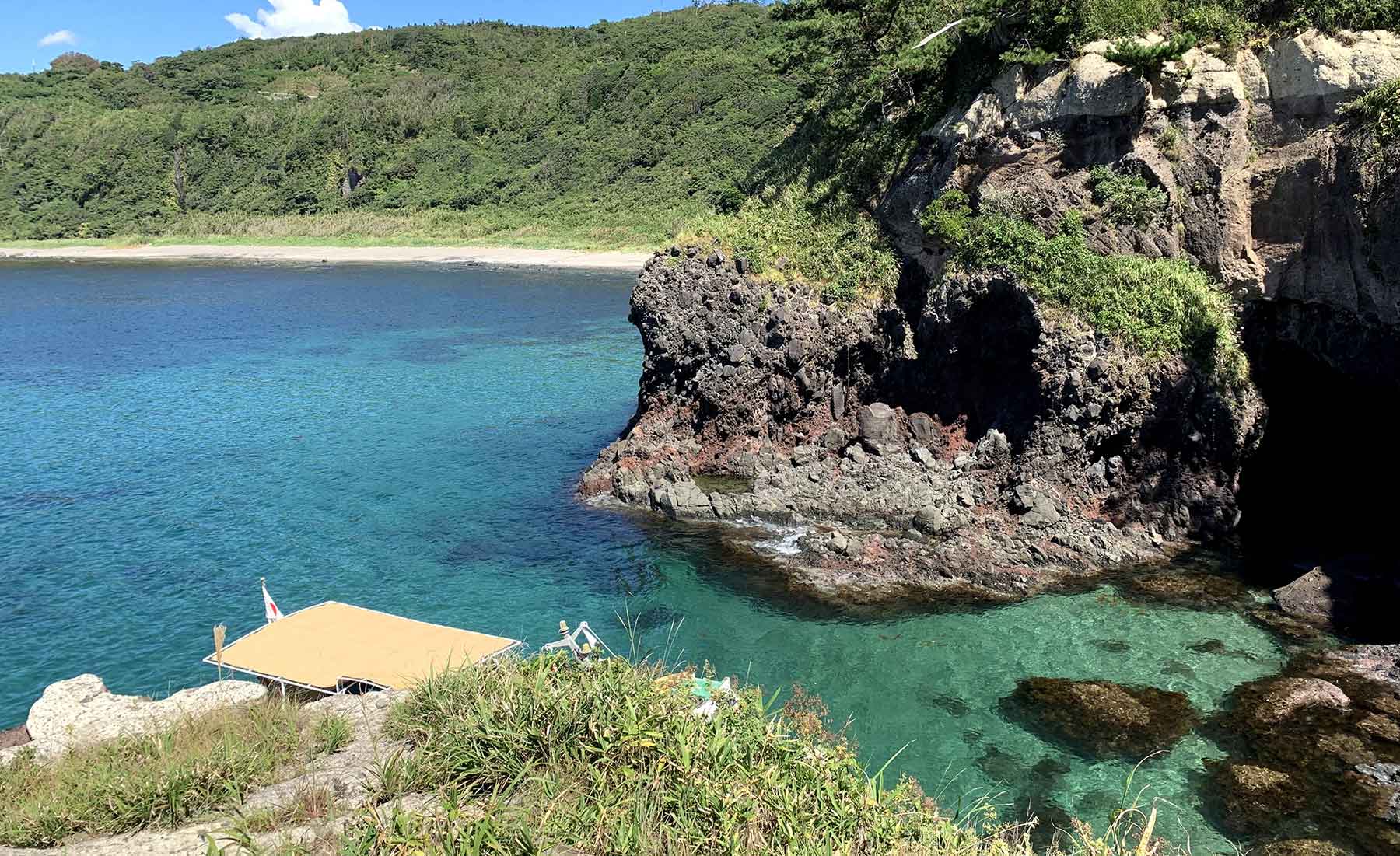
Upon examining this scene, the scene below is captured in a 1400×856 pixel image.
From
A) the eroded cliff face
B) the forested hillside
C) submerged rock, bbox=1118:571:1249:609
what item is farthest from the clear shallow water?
→ the forested hillside

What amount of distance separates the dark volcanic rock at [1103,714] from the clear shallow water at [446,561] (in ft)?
1.33

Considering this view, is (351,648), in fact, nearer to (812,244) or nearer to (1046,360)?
(1046,360)

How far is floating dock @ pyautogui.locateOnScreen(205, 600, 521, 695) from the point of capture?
1842cm

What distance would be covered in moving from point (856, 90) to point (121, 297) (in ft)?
253

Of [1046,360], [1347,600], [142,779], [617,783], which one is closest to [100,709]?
[142,779]

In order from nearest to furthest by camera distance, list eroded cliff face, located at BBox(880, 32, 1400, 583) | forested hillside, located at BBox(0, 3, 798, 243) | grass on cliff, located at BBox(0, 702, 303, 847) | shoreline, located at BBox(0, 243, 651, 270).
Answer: grass on cliff, located at BBox(0, 702, 303, 847), eroded cliff face, located at BBox(880, 32, 1400, 583), shoreline, located at BBox(0, 243, 651, 270), forested hillside, located at BBox(0, 3, 798, 243)

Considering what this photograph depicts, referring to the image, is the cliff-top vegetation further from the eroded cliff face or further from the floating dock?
the eroded cliff face

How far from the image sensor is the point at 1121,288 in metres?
29.3

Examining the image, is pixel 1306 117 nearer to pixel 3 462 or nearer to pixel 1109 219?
pixel 1109 219

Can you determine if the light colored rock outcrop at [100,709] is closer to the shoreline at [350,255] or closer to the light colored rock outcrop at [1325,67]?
the light colored rock outcrop at [1325,67]


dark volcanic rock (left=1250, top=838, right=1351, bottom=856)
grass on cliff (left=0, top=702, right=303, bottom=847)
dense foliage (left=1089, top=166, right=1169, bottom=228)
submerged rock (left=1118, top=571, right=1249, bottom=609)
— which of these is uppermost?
dense foliage (left=1089, top=166, right=1169, bottom=228)

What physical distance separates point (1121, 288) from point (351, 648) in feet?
78.1

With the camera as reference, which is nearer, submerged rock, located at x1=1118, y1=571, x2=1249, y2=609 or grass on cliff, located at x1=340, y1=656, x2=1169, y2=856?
grass on cliff, located at x1=340, y1=656, x2=1169, y2=856

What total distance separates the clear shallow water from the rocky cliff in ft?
8.59
